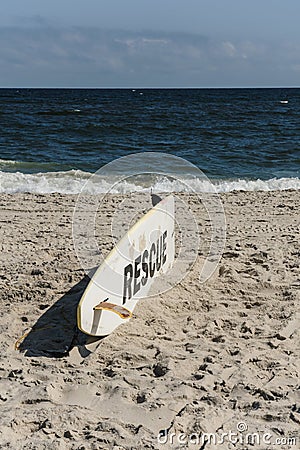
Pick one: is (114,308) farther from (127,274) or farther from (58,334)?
(58,334)

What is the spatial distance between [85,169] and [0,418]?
10.9m

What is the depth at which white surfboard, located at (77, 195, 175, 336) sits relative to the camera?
3.79 metres

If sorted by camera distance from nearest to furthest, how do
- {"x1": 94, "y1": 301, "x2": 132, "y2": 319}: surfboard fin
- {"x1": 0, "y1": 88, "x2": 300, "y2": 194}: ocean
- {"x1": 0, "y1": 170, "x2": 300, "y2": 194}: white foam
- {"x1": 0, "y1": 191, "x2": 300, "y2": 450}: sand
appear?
1. {"x1": 0, "y1": 191, "x2": 300, "y2": 450}: sand
2. {"x1": 94, "y1": 301, "x2": 132, "y2": 319}: surfboard fin
3. {"x1": 0, "y1": 170, "x2": 300, "y2": 194}: white foam
4. {"x1": 0, "y1": 88, "x2": 300, "y2": 194}: ocean

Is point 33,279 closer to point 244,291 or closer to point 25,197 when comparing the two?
point 244,291

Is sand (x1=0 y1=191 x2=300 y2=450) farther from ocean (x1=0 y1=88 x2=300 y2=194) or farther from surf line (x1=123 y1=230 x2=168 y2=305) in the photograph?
ocean (x1=0 y1=88 x2=300 y2=194)

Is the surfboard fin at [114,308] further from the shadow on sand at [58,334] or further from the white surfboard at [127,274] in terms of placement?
the shadow on sand at [58,334]

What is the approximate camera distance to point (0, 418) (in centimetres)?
309

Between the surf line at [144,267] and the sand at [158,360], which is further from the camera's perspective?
the surf line at [144,267]

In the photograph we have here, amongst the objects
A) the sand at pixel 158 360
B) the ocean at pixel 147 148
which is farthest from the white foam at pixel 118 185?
the sand at pixel 158 360

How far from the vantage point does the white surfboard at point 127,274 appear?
12.4 feet

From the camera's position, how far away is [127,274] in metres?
4.15

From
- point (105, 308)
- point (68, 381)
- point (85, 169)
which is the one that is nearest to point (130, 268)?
point (105, 308)

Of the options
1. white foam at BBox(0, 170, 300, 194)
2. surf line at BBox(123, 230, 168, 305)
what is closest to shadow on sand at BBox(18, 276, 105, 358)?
surf line at BBox(123, 230, 168, 305)

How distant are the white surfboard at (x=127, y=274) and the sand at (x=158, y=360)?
176 mm
